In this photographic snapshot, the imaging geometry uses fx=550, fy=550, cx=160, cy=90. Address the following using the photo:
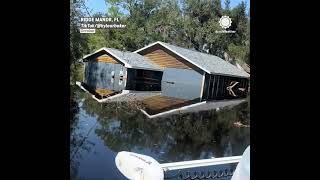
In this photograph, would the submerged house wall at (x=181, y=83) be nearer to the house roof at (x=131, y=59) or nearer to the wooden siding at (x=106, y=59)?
the house roof at (x=131, y=59)

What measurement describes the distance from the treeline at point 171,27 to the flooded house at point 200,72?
40 mm

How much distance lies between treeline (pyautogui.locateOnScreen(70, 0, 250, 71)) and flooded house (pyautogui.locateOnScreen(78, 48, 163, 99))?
51 millimetres

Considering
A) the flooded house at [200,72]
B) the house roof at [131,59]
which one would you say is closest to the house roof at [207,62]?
the flooded house at [200,72]

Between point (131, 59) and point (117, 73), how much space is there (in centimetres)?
12

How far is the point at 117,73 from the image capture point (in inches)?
123

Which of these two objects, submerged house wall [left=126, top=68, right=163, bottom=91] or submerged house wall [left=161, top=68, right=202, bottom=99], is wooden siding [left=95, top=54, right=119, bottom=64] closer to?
submerged house wall [left=126, top=68, right=163, bottom=91]

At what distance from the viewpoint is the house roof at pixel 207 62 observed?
9.84 ft

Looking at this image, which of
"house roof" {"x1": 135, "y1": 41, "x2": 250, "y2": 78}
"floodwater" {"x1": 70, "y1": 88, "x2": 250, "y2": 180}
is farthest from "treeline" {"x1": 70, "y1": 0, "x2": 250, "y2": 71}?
"floodwater" {"x1": 70, "y1": 88, "x2": 250, "y2": 180}

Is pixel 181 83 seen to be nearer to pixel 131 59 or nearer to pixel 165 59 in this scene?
pixel 165 59

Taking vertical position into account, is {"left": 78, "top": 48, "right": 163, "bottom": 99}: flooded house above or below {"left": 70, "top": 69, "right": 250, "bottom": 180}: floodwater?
above

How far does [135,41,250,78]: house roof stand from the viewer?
3.00m
